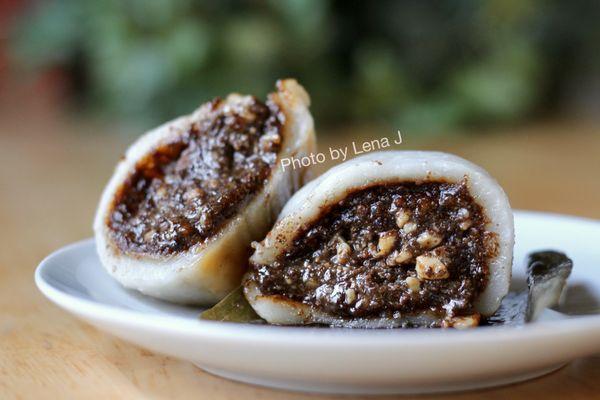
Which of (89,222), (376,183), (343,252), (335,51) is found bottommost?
(89,222)

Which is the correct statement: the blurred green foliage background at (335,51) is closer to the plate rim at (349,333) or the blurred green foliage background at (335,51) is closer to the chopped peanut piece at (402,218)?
the chopped peanut piece at (402,218)

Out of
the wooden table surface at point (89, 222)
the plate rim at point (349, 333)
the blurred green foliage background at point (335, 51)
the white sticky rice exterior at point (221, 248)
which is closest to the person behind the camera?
the plate rim at point (349, 333)

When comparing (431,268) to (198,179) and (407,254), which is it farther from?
(198,179)

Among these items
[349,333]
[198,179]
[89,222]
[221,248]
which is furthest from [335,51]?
[349,333]

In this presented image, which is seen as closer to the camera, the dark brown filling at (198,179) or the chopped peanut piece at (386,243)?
the chopped peanut piece at (386,243)

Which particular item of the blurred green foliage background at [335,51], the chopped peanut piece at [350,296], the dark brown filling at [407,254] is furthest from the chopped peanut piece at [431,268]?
the blurred green foliage background at [335,51]

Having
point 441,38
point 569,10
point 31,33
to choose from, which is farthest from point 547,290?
point 31,33

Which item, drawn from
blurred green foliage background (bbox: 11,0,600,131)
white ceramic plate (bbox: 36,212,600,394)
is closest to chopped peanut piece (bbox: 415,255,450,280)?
white ceramic plate (bbox: 36,212,600,394)
